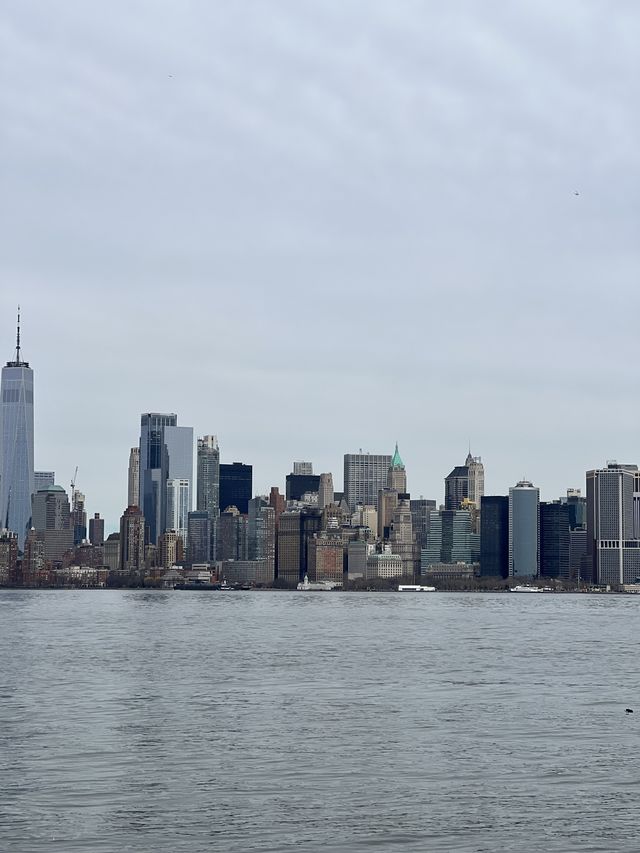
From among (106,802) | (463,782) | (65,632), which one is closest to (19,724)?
(106,802)

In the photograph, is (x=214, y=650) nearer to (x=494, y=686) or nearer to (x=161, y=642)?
(x=161, y=642)

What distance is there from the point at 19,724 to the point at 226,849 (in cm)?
2785

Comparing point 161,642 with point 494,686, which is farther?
point 161,642

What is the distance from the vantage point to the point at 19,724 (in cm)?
6322

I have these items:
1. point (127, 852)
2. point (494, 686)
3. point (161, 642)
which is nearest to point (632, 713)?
point (494, 686)

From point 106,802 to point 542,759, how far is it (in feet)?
59.1

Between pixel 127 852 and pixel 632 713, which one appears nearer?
pixel 127 852

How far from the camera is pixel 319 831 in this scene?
4041 cm

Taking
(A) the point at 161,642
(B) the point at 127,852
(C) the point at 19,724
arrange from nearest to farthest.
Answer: (B) the point at 127,852 → (C) the point at 19,724 → (A) the point at 161,642

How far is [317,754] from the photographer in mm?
54156

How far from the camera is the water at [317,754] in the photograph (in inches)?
1592

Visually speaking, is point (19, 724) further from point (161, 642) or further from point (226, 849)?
point (161, 642)

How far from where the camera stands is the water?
40438mm

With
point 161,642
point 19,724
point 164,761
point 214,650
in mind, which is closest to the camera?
point 164,761
